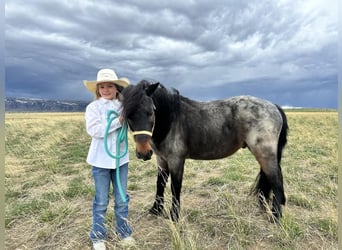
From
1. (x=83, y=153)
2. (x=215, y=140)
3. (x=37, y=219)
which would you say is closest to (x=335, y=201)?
(x=215, y=140)

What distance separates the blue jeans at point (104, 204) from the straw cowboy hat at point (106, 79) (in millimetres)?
1092

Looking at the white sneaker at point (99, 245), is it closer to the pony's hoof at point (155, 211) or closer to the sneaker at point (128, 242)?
the sneaker at point (128, 242)

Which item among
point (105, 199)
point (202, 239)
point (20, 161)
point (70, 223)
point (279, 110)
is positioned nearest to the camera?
point (105, 199)

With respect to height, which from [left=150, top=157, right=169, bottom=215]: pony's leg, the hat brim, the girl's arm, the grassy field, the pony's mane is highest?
the hat brim

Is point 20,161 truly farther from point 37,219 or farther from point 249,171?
point 249,171

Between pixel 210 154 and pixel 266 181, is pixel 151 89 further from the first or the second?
pixel 266 181

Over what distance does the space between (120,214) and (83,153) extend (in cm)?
815

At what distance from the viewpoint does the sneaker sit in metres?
3.74

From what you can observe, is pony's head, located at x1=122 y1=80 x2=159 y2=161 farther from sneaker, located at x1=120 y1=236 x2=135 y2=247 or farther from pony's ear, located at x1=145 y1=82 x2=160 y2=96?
sneaker, located at x1=120 y1=236 x2=135 y2=247

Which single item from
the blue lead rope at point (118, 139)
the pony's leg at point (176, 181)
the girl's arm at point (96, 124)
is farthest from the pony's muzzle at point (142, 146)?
the pony's leg at point (176, 181)

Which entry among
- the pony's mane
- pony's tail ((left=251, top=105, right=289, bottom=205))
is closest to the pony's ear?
the pony's mane

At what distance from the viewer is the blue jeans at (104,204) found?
3.78 m

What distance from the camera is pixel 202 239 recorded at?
412cm

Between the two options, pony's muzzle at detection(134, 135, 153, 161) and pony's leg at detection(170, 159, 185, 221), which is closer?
pony's muzzle at detection(134, 135, 153, 161)
